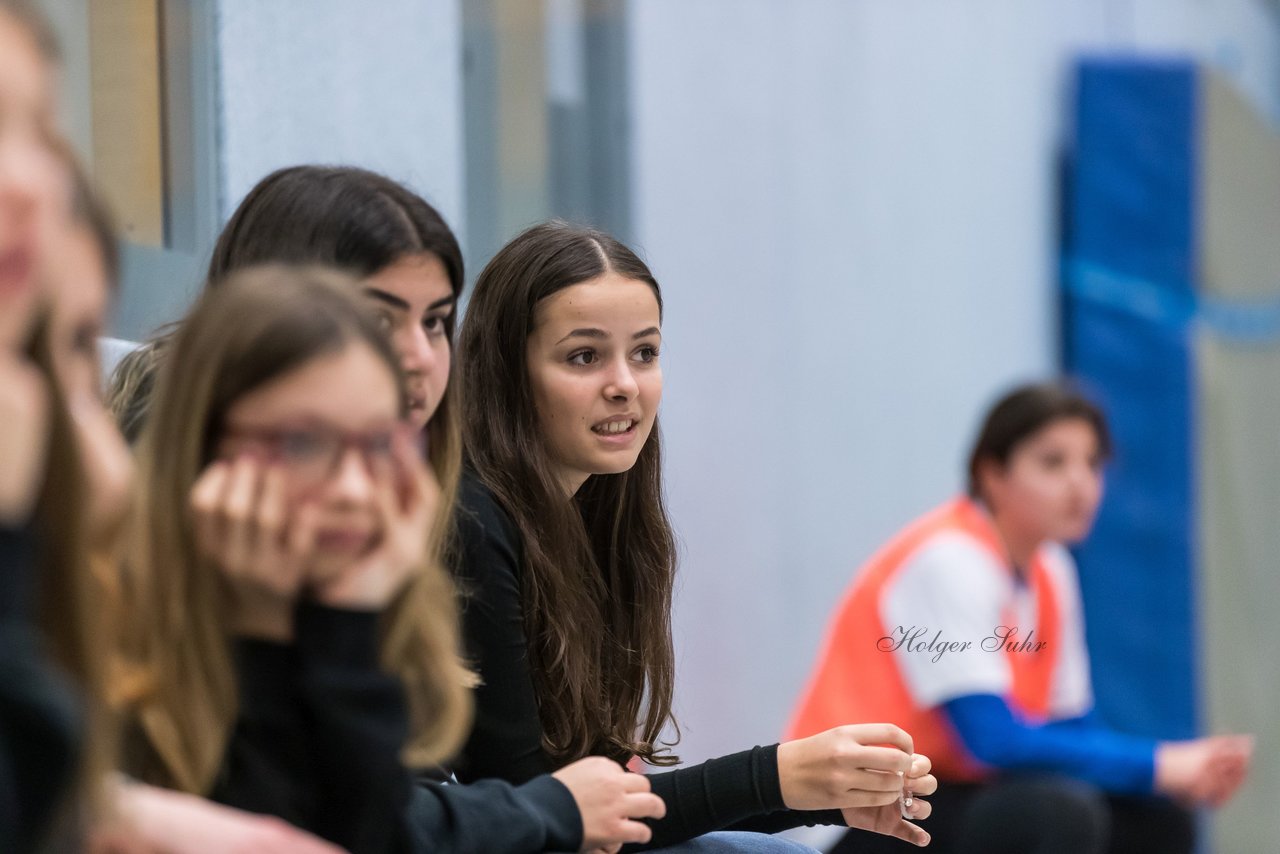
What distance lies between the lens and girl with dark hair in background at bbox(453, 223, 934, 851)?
1.57 metres

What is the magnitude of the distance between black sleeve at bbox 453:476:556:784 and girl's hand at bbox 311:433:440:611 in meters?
0.45

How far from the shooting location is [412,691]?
1.14 m

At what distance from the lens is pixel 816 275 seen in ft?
12.6

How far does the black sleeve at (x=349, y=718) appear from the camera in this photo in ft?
3.42

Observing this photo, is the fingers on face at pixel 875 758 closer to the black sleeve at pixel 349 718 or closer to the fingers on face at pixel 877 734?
the fingers on face at pixel 877 734

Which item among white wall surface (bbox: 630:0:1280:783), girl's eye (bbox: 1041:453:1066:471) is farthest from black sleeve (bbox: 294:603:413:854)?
white wall surface (bbox: 630:0:1280:783)

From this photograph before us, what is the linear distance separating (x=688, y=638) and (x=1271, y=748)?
2631 millimetres

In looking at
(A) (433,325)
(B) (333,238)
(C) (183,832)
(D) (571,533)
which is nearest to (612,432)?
(D) (571,533)

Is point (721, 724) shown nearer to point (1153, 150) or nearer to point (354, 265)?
point (354, 265)

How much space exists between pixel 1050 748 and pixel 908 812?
105 cm

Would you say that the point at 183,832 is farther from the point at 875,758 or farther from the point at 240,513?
the point at 875,758

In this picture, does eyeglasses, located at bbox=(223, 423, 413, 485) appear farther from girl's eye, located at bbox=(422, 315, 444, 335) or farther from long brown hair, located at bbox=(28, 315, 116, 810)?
girl's eye, located at bbox=(422, 315, 444, 335)

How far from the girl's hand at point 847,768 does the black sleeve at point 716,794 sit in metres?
0.02

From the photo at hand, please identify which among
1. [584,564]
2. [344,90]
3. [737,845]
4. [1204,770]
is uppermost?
[344,90]
